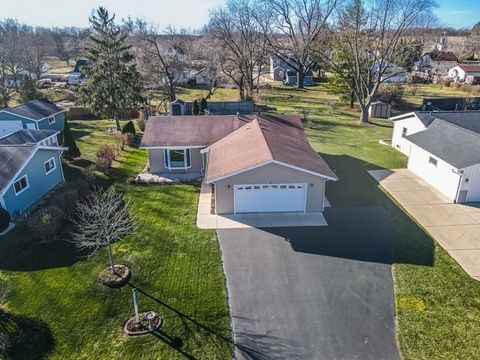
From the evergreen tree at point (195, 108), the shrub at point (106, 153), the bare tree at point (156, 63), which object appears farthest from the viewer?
the bare tree at point (156, 63)

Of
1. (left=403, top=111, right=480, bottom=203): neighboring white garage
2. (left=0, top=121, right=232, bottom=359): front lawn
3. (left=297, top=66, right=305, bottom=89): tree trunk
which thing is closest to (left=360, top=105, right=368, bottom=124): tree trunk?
(left=403, top=111, right=480, bottom=203): neighboring white garage

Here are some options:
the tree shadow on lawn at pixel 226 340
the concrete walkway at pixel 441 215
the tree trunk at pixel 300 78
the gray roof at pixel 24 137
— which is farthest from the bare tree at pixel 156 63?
the tree shadow on lawn at pixel 226 340

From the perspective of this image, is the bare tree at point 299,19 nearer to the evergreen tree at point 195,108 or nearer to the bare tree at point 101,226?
the evergreen tree at point 195,108

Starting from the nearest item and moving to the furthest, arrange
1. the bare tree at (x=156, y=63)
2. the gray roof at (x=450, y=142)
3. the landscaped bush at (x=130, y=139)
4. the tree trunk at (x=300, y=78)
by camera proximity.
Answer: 1. the gray roof at (x=450, y=142)
2. the landscaped bush at (x=130, y=139)
3. the bare tree at (x=156, y=63)
4. the tree trunk at (x=300, y=78)

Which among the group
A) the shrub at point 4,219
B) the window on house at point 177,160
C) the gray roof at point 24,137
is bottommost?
the shrub at point 4,219

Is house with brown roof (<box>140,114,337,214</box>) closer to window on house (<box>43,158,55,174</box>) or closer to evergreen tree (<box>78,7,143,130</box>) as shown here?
window on house (<box>43,158,55,174</box>)

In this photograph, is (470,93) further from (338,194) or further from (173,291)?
(173,291)
